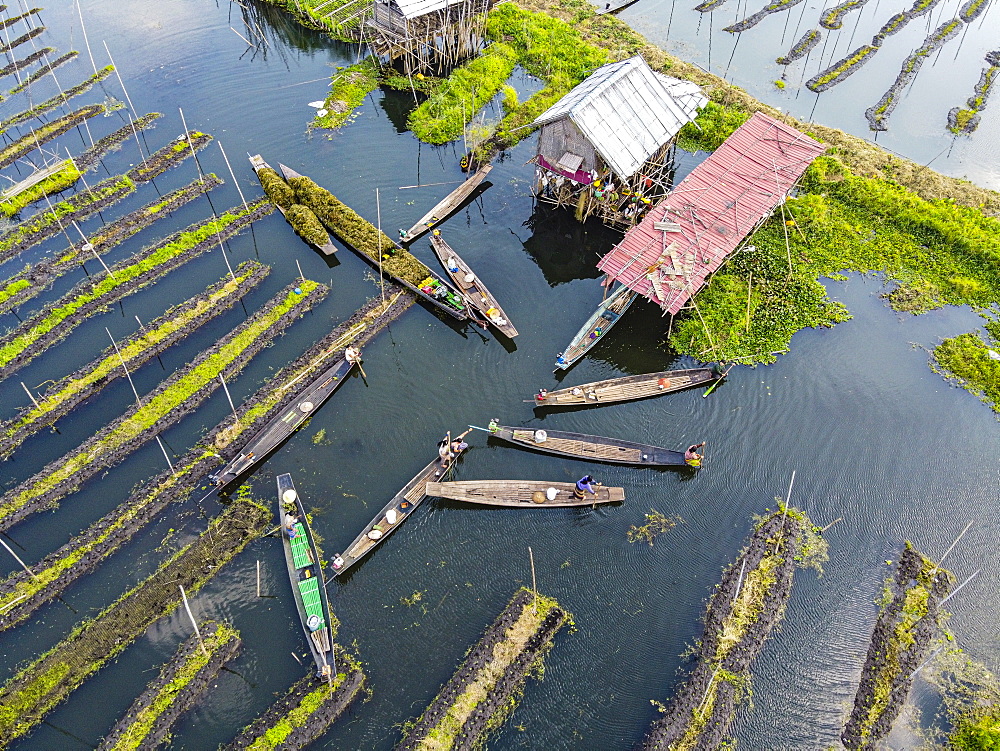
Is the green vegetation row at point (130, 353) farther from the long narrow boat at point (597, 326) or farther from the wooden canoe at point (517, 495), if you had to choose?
the long narrow boat at point (597, 326)

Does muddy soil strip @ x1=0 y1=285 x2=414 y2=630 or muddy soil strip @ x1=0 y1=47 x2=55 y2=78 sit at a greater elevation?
muddy soil strip @ x1=0 y1=47 x2=55 y2=78

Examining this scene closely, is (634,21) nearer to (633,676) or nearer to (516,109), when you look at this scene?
(516,109)

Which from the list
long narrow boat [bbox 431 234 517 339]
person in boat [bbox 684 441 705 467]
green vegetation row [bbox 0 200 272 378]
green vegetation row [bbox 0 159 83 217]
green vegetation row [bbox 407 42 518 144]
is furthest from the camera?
green vegetation row [bbox 407 42 518 144]

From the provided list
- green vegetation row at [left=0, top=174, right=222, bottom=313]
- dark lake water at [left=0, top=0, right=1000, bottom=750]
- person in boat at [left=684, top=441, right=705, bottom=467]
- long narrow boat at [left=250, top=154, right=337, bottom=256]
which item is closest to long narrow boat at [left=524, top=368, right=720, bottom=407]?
dark lake water at [left=0, top=0, right=1000, bottom=750]

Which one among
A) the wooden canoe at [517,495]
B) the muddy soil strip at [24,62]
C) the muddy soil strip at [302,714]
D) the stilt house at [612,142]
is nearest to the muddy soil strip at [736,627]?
the wooden canoe at [517,495]

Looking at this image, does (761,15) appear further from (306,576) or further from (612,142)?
(306,576)

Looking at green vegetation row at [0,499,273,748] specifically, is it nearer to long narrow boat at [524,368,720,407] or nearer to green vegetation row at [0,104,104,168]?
long narrow boat at [524,368,720,407]
